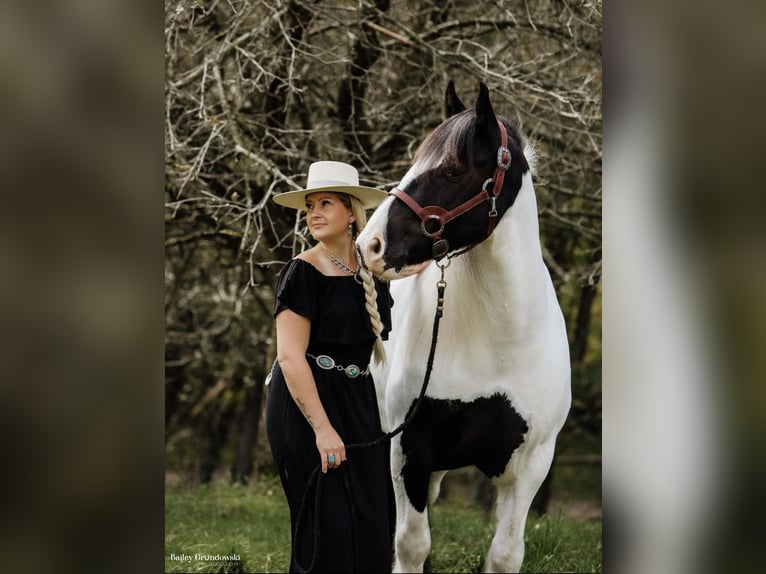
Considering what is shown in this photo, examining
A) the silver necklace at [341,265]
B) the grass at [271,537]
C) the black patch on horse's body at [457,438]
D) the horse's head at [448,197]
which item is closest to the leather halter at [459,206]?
the horse's head at [448,197]

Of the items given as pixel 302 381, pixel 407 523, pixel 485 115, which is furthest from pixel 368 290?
pixel 407 523

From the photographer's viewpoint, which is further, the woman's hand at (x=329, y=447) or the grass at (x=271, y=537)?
the grass at (x=271, y=537)

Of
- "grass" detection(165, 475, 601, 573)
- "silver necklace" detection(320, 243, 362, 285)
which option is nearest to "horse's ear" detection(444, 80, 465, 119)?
"silver necklace" detection(320, 243, 362, 285)

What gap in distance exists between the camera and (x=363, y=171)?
4.31 m

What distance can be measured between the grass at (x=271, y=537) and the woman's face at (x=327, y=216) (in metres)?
2.02

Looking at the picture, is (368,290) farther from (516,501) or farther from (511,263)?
(516,501)

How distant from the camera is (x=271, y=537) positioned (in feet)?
13.8

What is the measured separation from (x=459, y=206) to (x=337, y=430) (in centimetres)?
100

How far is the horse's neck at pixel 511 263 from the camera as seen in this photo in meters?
2.96
